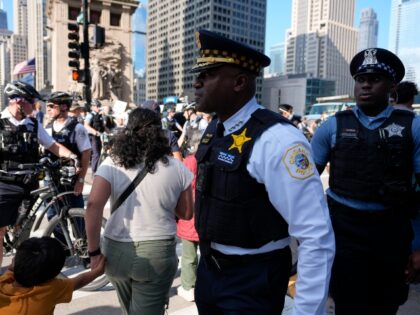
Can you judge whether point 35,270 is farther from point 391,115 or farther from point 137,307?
point 391,115

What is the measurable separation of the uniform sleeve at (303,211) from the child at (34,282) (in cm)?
135

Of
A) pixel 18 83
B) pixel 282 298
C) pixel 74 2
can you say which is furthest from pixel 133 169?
pixel 74 2

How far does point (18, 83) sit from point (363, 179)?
3.42 m

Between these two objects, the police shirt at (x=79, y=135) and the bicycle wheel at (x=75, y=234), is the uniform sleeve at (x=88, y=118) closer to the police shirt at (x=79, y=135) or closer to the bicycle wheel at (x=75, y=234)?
the police shirt at (x=79, y=135)

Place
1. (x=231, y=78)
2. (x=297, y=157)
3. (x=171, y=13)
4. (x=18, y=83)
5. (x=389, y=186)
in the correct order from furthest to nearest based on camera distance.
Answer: (x=171, y=13) < (x=18, y=83) < (x=389, y=186) < (x=231, y=78) < (x=297, y=157)

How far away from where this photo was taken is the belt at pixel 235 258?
1.67 meters

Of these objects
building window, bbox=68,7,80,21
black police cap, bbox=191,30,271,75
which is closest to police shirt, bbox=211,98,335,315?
black police cap, bbox=191,30,271,75

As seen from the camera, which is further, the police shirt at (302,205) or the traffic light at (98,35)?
the traffic light at (98,35)

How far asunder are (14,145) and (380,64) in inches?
131

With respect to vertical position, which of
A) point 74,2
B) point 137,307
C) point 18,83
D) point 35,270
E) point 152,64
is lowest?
point 137,307

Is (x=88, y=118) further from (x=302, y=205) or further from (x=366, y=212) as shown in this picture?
(x=302, y=205)

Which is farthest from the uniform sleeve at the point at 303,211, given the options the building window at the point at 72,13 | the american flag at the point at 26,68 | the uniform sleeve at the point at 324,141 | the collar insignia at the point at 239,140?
the building window at the point at 72,13

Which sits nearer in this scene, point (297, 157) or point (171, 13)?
point (297, 157)

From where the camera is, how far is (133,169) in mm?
2420
